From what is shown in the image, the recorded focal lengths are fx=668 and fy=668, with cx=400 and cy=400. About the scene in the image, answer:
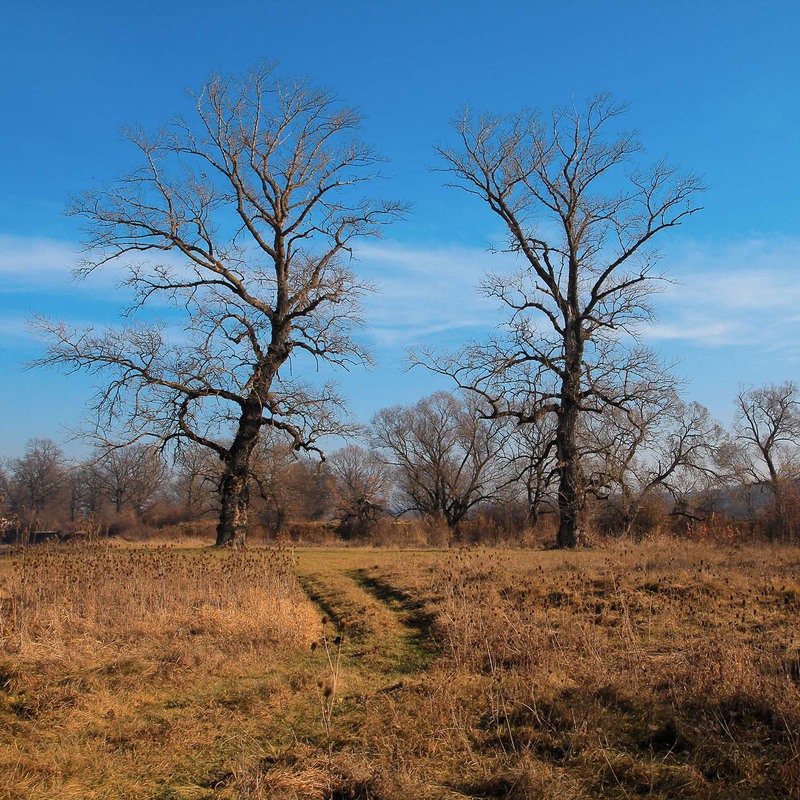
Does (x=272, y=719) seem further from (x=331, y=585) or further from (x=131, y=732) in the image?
(x=331, y=585)

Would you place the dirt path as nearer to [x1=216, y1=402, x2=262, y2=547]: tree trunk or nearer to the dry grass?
the dry grass

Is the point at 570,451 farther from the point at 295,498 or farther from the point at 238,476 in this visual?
the point at 295,498

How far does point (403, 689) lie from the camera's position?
19.9 feet

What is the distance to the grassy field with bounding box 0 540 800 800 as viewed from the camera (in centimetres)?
436

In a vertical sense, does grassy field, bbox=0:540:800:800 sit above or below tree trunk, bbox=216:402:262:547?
below

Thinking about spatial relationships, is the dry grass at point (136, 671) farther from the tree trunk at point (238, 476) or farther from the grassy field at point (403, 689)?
the tree trunk at point (238, 476)

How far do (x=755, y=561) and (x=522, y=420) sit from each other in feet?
31.3

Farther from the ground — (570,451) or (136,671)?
(570,451)


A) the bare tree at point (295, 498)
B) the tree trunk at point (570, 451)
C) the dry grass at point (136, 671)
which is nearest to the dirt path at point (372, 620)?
the dry grass at point (136, 671)

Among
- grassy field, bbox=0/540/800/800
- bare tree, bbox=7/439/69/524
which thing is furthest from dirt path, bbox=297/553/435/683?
bare tree, bbox=7/439/69/524

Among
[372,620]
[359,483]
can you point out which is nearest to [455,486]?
[359,483]

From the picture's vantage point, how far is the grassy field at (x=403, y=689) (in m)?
4.36

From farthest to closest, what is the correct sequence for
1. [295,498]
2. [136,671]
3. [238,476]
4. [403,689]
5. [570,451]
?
[295,498] → [570,451] → [238,476] → [136,671] → [403,689]

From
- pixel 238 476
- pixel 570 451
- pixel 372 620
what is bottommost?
pixel 372 620
